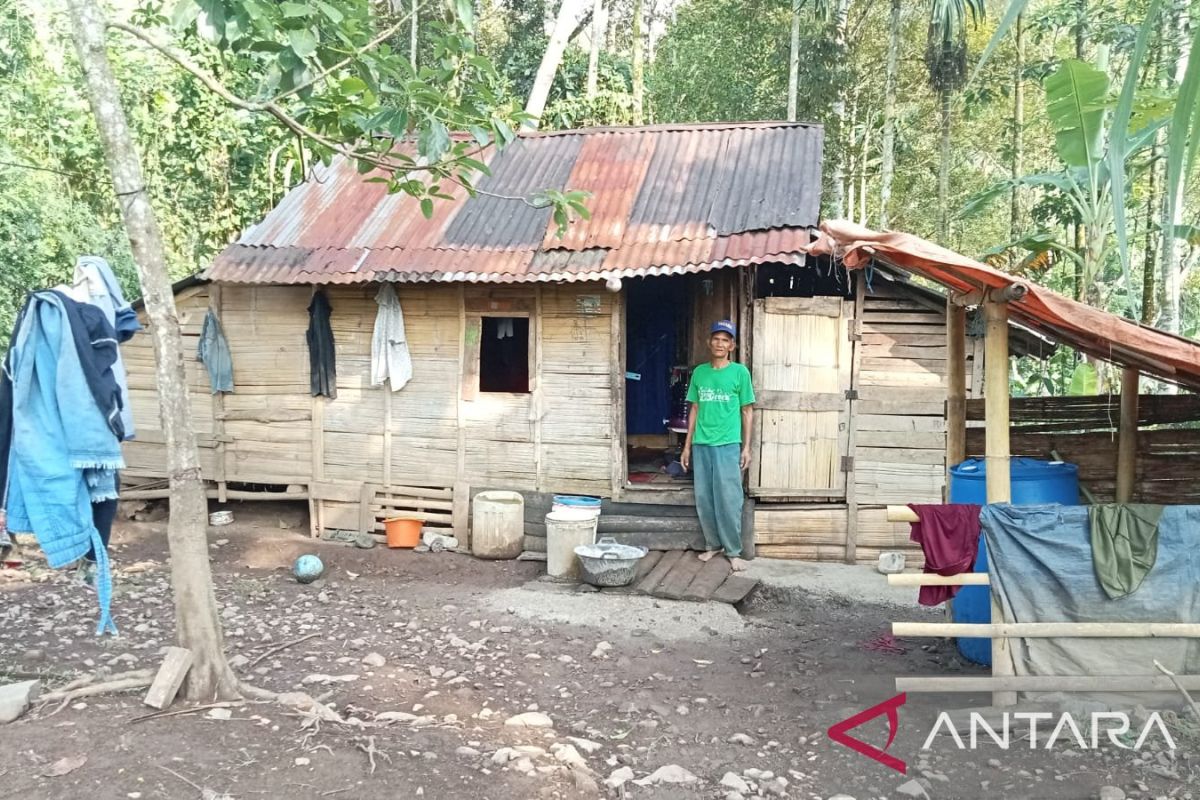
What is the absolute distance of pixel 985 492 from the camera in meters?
4.82

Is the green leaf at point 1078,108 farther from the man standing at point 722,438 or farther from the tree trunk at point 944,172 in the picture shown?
the tree trunk at point 944,172

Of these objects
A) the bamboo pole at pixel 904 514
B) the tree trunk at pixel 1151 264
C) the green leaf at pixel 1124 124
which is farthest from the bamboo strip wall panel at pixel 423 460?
the tree trunk at pixel 1151 264

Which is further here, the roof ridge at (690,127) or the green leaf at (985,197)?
the roof ridge at (690,127)

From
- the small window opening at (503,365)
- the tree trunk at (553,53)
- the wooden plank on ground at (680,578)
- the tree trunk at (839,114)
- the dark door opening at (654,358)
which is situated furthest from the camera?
the tree trunk at (839,114)

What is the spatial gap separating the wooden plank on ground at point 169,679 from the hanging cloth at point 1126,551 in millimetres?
4402

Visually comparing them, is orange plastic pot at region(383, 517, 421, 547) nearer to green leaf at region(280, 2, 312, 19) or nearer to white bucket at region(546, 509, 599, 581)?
white bucket at region(546, 509, 599, 581)

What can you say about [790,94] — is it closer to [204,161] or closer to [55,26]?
[204,161]

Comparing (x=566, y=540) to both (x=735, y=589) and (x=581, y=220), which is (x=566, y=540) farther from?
(x=581, y=220)

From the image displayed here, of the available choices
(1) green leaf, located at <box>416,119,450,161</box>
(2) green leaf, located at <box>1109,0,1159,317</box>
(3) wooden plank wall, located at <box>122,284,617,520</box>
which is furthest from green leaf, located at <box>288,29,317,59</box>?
(3) wooden plank wall, located at <box>122,284,617,520</box>

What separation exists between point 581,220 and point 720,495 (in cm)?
294

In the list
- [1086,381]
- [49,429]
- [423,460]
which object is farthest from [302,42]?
[1086,381]

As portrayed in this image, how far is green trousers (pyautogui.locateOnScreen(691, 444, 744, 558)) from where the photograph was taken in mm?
7305

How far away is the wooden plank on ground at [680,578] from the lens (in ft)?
22.2

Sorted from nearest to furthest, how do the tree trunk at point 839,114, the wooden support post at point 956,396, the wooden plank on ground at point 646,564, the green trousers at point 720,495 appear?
the wooden support post at point 956,396, the wooden plank on ground at point 646,564, the green trousers at point 720,495, the tree trunk at point 839,114
